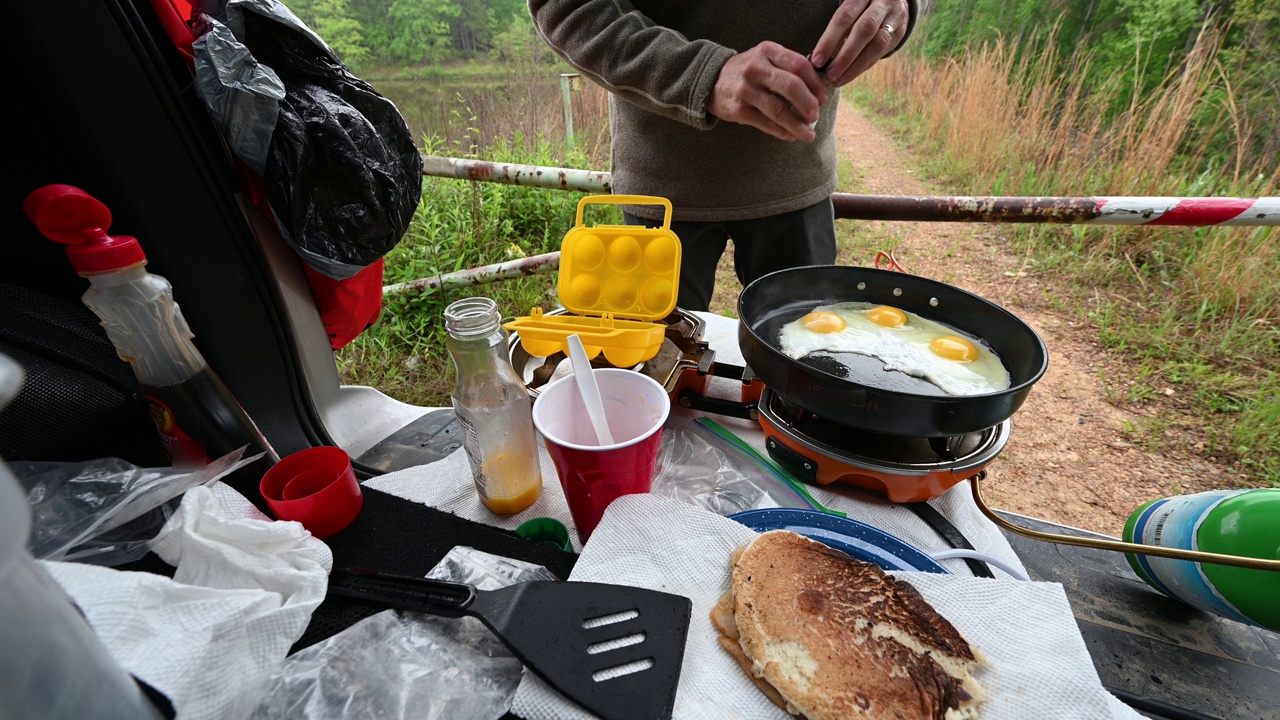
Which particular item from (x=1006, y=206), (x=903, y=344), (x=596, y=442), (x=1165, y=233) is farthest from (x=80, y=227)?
(x=1165, y=233)

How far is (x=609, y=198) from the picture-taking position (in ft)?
4.86

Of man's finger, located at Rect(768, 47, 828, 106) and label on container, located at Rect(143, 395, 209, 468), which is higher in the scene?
man's finger, located at Rect(768, 47, 828, 106)

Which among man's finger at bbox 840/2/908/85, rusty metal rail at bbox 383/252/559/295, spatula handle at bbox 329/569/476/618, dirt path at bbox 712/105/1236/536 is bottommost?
dirt path at bbox 712/105/1236/536

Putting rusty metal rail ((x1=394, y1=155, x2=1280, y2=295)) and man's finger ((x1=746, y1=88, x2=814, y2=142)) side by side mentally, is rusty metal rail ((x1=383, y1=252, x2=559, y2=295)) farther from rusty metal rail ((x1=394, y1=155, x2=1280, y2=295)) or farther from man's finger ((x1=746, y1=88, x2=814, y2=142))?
man's finger ((x1=746, y1=88, x2=814, y2=142))

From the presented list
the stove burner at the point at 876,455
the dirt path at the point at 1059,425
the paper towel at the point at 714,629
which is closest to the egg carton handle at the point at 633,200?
the stove burner at the point at 876,455

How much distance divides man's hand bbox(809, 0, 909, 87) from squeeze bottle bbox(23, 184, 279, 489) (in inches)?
53.4

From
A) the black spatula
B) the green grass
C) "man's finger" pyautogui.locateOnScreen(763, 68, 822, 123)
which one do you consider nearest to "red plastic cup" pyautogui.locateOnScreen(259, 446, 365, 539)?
the black spatula

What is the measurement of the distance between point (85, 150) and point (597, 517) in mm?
1138

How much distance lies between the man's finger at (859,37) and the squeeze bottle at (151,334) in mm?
1370

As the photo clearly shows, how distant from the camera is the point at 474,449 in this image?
3.32 feet

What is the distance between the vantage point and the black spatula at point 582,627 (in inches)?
26.1

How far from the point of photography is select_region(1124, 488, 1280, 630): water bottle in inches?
33.1

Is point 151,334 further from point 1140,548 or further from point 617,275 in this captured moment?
point 1140,548

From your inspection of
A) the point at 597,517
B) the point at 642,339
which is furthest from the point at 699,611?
the point at 642,339
